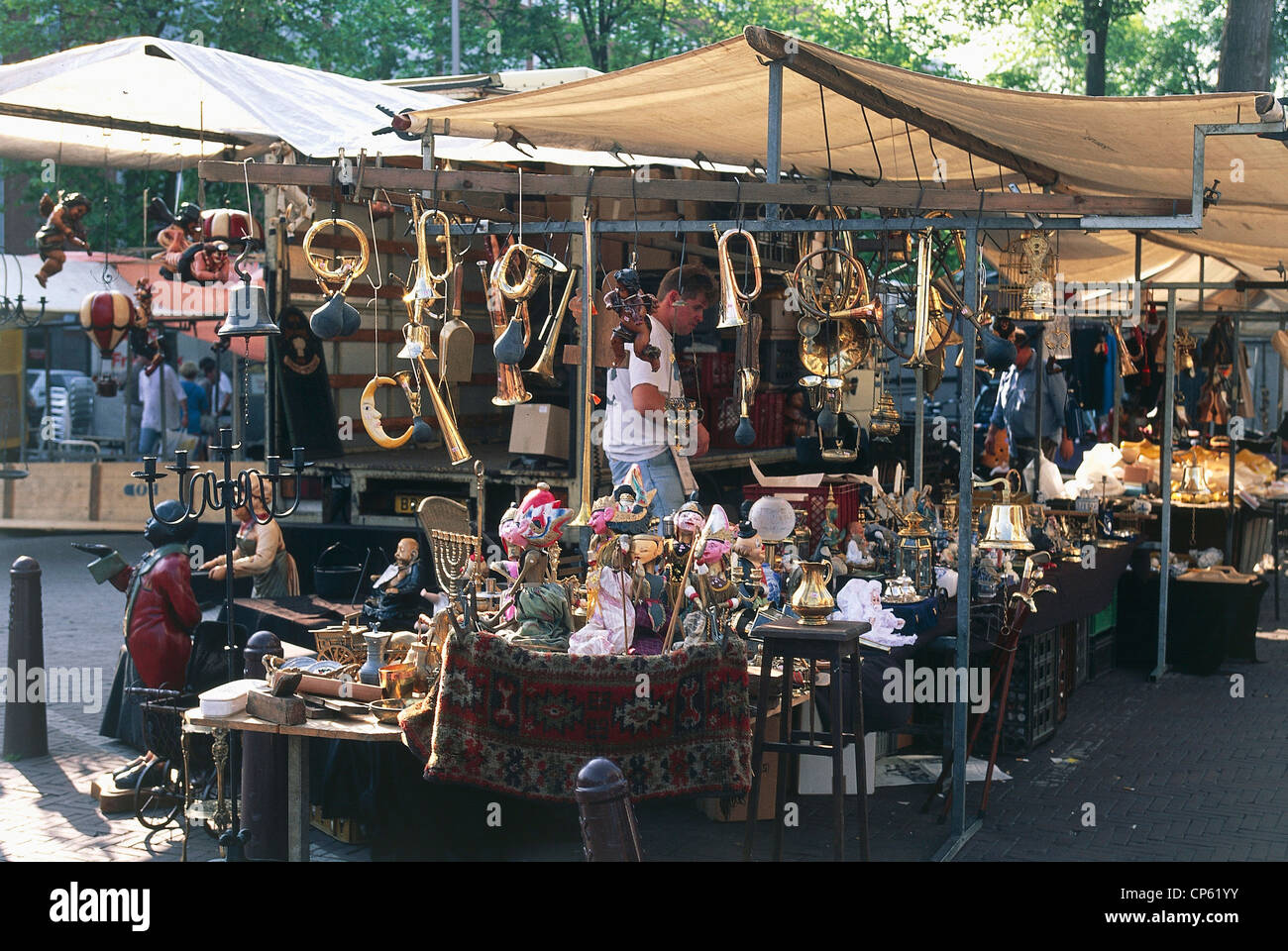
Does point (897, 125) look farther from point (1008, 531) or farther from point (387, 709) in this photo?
point (387, 709)

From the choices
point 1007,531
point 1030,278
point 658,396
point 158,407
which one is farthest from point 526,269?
point 158,407

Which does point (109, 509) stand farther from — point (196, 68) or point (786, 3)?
point (786, 3)

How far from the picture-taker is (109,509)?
15250 millimetres

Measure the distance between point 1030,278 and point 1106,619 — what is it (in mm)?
2969

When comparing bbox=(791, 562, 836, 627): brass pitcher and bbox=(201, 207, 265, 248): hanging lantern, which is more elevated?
bbox=(201, 207, 265, 248): hanging lantern

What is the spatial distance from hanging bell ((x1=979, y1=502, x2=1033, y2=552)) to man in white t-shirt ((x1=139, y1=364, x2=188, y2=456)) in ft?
36.9

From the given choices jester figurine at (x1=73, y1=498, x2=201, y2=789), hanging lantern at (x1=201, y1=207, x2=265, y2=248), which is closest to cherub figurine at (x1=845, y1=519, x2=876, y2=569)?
jester figurine at (x1=73, y1=498, x2=201, y2=789)

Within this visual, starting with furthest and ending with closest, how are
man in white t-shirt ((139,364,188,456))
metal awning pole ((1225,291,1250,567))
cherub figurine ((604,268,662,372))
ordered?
man in white t-shirt ((139,364,188,456)), metal awning pole ((1225,291,1250,567)), cherub figurine ((604,268,662,372))

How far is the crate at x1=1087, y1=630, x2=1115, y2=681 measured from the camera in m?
10.0

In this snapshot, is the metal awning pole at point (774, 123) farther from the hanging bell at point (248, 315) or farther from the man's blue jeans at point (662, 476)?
the hanging bell at point (248, 315)

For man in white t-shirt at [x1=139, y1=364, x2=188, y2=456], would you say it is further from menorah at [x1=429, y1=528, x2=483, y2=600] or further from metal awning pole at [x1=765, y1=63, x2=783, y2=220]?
metal awning pole at [x1=765, y1=63, x2=783, y2=220]

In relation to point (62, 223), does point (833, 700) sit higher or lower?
lower

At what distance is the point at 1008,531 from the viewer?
25.9ft

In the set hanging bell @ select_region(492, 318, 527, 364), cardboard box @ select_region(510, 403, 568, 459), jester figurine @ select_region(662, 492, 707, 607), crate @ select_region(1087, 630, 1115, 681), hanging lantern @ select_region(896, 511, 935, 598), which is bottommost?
crate @ select_region(1087, 630, 1115, 681)
